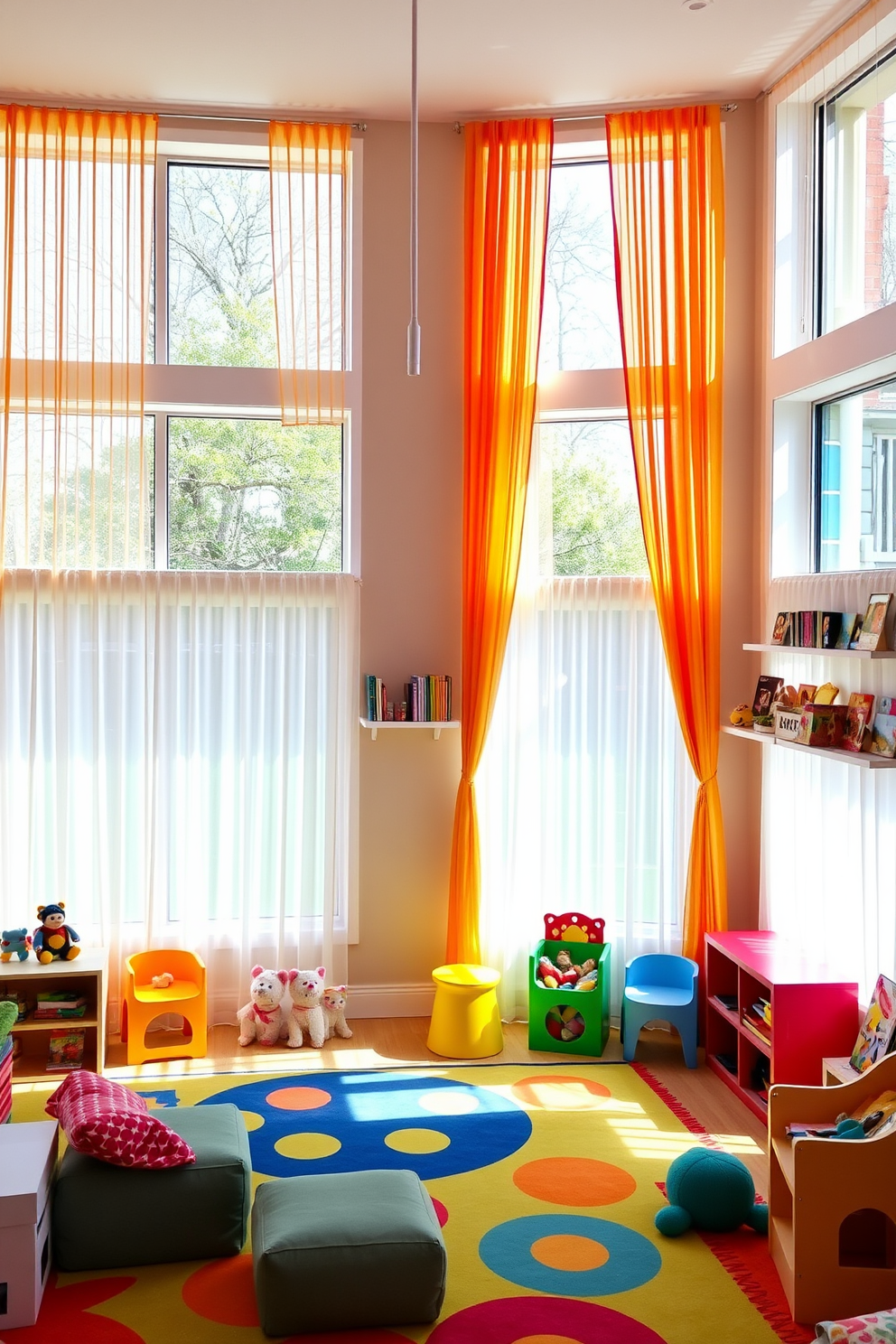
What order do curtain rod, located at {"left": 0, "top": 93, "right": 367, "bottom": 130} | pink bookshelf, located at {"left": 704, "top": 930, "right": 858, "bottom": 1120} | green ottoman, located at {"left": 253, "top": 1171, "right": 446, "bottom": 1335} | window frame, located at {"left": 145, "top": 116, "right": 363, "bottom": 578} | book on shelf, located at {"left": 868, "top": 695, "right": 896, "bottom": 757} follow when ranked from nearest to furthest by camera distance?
green ottoman, located at {"left": 253, "top": 1171, "right": 446, "bottom": 1335} → book on shelf, located at {"left": 868, "top": 695, "right": 896, "bottom": 757} → pink bookshelf, located at {"left": 704, "top": 930, "right": 858, "bottom": 1120} → curtain rod, located at {"left": 0, "top": 93, "right": 367, "bottom": 130} → window frame, located at {"left": 145, "top": 116, "right": 363, "bottom": 578}

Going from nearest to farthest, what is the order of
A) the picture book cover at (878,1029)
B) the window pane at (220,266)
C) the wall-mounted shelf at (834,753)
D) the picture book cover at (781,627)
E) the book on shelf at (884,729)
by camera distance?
the picture book cover at (878,1029), the wall-mounted shelf at (834,753), the book on shelf at (884,729), the picture book cover at (781,627), the window pane at (220,266)

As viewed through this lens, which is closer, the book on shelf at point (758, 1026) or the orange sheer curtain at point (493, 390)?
the book on shelf at point (758, 1026)

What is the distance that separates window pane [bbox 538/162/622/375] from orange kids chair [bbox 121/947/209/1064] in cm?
298

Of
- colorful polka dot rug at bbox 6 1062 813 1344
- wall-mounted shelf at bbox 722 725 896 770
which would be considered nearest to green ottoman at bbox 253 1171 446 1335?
colorful polka dot rug at bbox 6 1062 813 1344

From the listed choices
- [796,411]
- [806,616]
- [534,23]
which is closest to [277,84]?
[534,23]

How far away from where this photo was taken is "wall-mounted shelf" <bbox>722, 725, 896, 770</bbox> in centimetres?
364

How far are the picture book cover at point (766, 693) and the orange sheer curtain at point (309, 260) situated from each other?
2.12 meters

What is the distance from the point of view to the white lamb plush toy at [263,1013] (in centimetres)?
479

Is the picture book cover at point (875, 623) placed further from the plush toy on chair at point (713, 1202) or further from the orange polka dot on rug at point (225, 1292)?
the orange polka dot on rug at point (225, 1292)

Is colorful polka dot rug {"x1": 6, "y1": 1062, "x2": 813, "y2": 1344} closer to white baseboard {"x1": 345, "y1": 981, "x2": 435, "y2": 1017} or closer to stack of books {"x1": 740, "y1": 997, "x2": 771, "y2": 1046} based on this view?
stack of books {"x1": 740, "y1": 997, "x2": 771, "y2": 1046}

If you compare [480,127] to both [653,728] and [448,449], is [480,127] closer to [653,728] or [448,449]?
[448,449]

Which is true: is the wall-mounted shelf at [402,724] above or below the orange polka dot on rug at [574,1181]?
above

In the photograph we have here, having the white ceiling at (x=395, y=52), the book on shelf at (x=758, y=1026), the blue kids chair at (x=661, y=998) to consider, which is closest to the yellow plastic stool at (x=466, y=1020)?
the blue kids chair at (x=661, y=998)

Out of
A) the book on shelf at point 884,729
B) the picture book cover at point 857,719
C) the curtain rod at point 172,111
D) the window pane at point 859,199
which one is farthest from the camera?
the curtain rod at point 172,111
